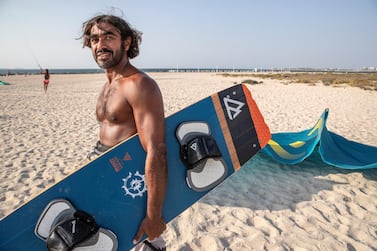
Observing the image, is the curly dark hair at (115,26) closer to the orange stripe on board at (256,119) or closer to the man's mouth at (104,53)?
the man's mouth at (104,53)

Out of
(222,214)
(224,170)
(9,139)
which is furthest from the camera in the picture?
(9,139)

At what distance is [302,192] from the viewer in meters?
3.21

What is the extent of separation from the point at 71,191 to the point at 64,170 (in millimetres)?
2590

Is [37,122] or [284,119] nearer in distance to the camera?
[37,122]

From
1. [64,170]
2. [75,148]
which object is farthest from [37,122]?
[64,170]

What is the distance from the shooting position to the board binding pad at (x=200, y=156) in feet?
5.32

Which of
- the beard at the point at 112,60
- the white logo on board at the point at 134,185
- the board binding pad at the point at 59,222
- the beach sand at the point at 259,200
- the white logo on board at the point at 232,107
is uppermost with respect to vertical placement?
the beard at the point at 112,60

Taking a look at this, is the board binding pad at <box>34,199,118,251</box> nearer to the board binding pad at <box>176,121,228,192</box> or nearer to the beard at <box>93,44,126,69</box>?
the board binding pad at <box>176,121,228,192</box>

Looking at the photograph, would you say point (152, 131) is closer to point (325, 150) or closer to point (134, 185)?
point (134, 185)

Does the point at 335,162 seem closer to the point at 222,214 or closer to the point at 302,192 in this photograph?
the point at 302,192

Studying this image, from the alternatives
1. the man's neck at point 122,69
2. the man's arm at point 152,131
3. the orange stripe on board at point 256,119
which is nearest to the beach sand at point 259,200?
the orange stripe on board at point 256,119

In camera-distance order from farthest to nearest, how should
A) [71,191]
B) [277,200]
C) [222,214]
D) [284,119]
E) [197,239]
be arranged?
1. [284,119]
2. [277,200]
3. [222,214]
4. [197,239]
5. [71,191]

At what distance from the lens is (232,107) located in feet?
7.55

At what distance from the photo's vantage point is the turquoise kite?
12.3 feet
